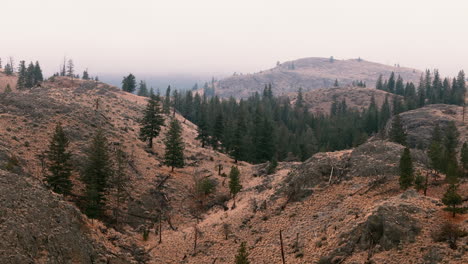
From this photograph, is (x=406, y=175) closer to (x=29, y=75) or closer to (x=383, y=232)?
(x=383, y=232)

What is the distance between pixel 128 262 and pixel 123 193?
1666 centimetres

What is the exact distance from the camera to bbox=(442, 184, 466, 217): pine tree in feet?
89.4

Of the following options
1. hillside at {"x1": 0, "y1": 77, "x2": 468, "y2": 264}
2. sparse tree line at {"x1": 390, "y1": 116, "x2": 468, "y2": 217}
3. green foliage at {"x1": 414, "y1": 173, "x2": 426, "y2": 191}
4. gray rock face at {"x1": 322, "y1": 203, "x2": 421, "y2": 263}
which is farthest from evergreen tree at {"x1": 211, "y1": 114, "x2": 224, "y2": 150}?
gray rock face at {"x1": 322, "y1": 203, "x2": 421, "y2": 263}

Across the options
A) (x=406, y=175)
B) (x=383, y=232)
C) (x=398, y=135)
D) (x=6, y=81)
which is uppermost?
(x=6, y=81)

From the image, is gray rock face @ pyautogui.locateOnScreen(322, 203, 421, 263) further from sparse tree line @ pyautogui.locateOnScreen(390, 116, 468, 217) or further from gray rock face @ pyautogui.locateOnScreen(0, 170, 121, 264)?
gray rock face @ pyautogui.locateOnScreen(0, 170, 121, 264)

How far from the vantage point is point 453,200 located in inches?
1075

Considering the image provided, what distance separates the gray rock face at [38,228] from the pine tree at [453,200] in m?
30.8

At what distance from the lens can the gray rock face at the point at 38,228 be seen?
25.1m

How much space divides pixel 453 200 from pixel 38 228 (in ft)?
111

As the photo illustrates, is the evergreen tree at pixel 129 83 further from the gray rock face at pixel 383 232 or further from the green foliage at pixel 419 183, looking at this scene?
the gray rock face at pixel 383 232

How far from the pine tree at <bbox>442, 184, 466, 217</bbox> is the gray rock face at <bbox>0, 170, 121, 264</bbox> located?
101 feet

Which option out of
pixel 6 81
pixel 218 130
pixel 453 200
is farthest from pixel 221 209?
pixel 6 81

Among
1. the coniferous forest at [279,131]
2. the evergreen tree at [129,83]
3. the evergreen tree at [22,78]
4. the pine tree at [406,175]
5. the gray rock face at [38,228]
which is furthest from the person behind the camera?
the evergreen tree at [129,83]

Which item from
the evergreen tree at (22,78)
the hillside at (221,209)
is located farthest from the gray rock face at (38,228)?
the evergreen tree at (22,78)
